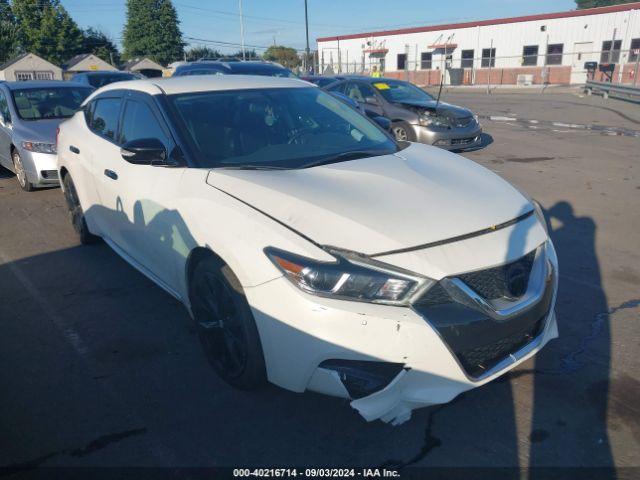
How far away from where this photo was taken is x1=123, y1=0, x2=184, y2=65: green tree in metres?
81.1

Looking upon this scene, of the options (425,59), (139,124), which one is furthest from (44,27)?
(139,124)

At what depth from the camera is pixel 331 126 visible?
4.05 meters

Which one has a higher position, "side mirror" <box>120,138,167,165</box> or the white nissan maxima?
"side mirror" <box>120,138,167,165</box>

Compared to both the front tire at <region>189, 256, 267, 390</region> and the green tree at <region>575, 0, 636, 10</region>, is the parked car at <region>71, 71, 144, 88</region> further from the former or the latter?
the green tree at <region>575, 0, 636, 10</region>

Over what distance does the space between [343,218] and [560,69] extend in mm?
39860

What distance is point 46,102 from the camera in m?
8.43

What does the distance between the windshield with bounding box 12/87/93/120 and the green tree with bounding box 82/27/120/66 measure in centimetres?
6778

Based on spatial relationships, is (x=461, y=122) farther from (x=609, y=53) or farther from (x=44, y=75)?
(x=44, y=75)

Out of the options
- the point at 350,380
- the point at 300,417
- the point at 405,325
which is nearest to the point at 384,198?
the point at 405,325

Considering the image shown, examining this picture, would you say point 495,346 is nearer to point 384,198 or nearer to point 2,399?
point 384,198

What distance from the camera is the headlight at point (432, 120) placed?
1041cm

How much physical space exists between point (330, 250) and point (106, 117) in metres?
3.16

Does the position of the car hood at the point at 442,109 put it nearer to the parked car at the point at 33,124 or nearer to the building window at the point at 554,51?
the parked car at the point at 33,124

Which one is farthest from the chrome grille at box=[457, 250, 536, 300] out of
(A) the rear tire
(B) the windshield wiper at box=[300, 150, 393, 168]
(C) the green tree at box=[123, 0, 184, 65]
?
(C) the green tree at box=[123, 0, 184, 65]
